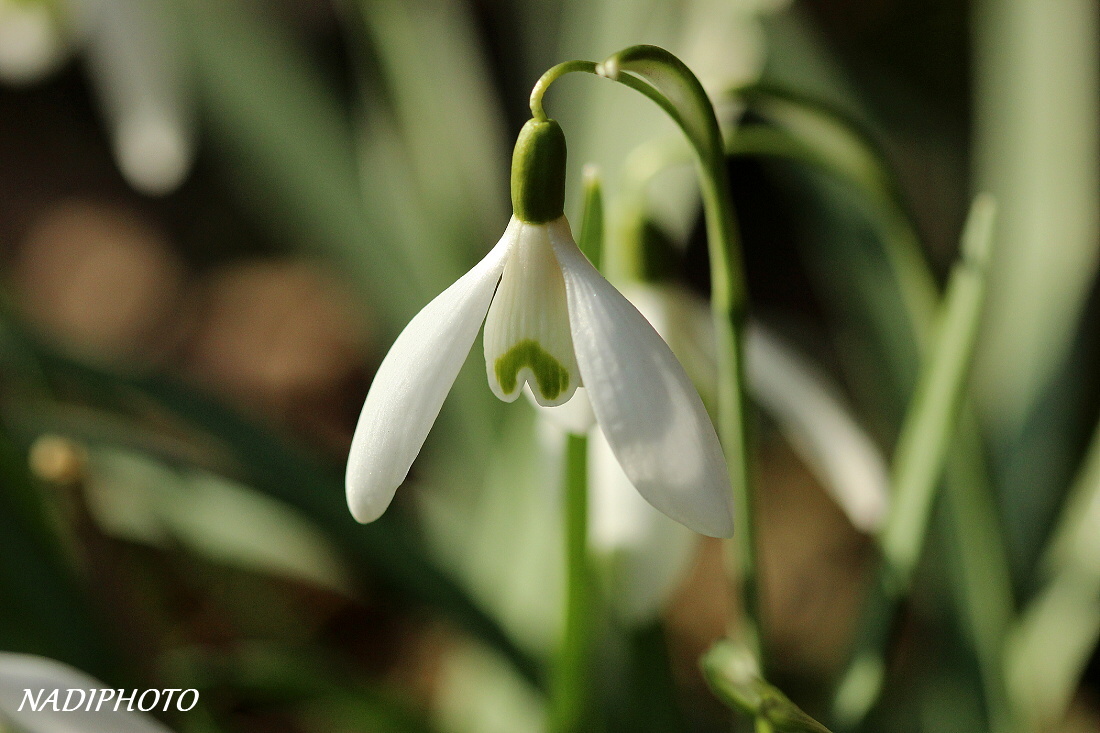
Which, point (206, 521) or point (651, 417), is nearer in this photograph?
point (651, 417)

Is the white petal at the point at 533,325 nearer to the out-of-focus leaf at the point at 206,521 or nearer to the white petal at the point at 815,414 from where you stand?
the white petal at the point at 815,414

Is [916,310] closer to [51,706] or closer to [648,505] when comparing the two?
[648,505]

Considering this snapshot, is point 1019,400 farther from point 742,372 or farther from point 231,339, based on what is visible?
point 231,339

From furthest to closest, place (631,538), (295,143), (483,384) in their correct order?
(295,143), (483,384), (631,538)

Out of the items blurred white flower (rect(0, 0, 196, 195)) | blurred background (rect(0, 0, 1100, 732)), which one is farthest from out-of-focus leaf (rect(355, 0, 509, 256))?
blurred white flower (rect(0, 0, 196, 195))

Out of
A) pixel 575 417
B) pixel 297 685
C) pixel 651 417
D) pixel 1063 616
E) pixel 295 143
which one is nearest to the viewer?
pixel 651 417

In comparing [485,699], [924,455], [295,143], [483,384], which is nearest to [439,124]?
[295,143]

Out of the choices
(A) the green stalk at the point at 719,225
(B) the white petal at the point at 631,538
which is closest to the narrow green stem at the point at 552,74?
(A) the green stalk at the point at 719,225

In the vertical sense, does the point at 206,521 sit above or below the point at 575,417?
below

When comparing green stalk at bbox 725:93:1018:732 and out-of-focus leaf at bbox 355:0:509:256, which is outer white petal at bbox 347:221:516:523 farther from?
out-of-focus leaf at bbox 355:0:509:256
